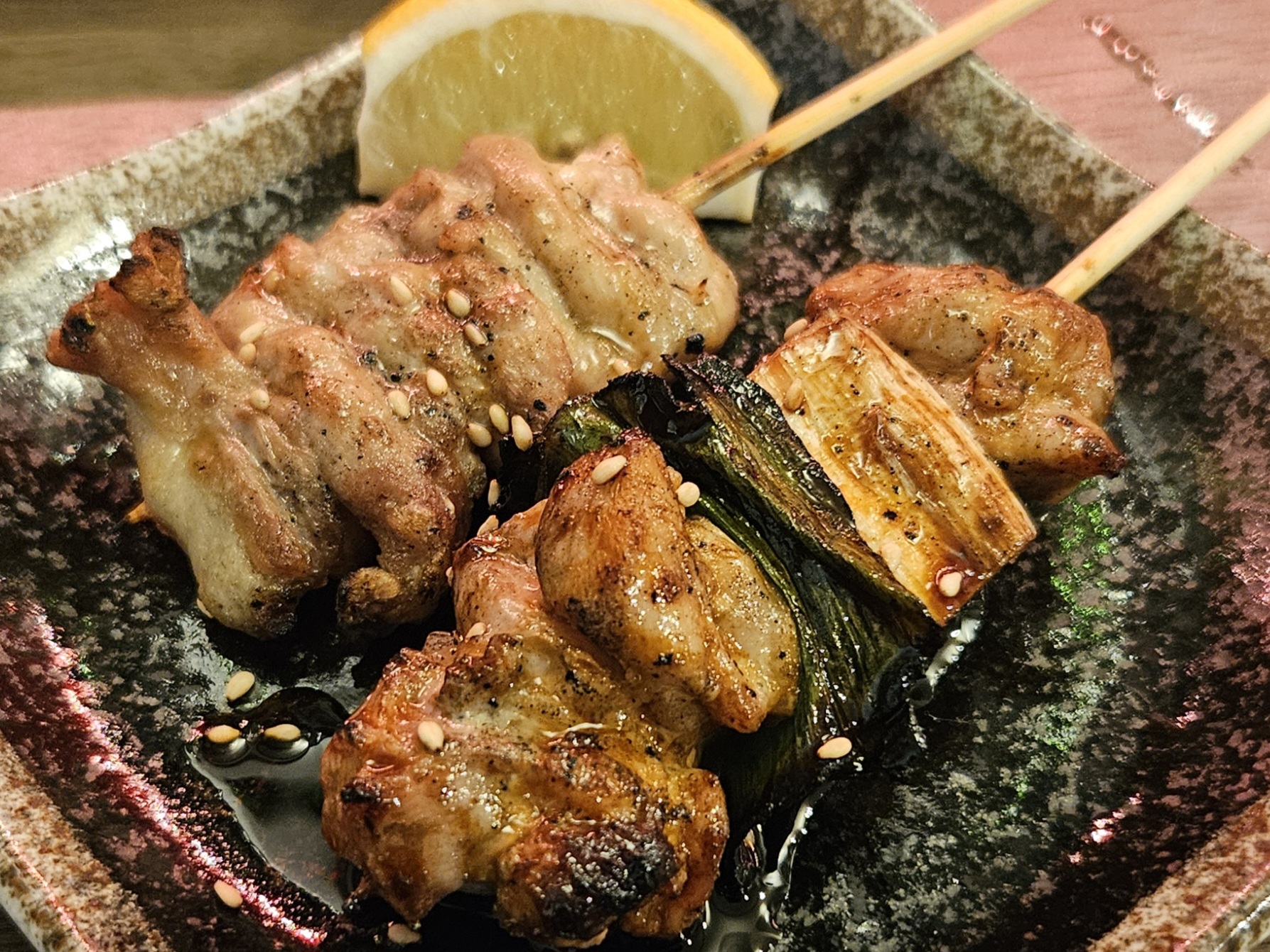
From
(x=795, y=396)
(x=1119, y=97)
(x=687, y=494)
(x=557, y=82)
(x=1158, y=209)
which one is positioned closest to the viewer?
(x=687, y=494)

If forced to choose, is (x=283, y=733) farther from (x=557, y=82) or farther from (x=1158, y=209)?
(x=1158, y=209)

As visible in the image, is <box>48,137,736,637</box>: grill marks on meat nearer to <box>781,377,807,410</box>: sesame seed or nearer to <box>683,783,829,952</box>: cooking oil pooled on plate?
<box>781,377,807,410</box>: sesame seed

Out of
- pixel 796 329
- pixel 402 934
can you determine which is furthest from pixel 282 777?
pixel 796 329

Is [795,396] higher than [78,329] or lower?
lower

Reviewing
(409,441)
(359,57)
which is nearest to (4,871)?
(409,441)

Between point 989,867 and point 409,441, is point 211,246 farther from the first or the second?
point 989,867

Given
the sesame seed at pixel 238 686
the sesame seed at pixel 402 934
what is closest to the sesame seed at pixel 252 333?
the sesame seed at pixel 238 686

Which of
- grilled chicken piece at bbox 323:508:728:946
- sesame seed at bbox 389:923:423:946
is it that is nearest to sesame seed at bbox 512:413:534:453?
grilled chicken piece at bbox 323:508:728:946
